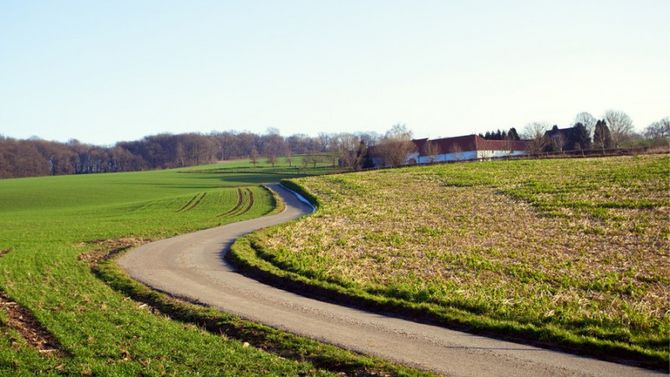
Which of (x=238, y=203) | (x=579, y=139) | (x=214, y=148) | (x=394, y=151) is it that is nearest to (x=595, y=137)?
(x=579, y=139)

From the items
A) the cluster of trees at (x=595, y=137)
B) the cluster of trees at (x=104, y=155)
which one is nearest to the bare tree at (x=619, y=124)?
the cluster of trees at (x=595, y=137)

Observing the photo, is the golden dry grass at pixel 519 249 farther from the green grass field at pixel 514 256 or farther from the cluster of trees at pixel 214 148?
the cluster of trees at pixel 214 148

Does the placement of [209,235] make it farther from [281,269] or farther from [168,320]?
[168,320]

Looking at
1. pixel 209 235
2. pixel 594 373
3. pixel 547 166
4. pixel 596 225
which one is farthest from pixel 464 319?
pixel 547 166

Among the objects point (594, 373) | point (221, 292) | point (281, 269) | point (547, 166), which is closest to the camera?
point (594, 373)

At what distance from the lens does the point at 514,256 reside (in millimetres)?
18703

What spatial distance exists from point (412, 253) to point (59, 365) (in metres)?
12.7

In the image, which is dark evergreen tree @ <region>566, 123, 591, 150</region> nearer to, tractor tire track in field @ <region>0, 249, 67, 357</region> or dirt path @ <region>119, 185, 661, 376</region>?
dirt path @ <region>119, 185, 661, 376</region>

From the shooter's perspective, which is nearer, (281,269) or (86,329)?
(86,329)

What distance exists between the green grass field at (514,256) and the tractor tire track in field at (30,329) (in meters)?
6.98

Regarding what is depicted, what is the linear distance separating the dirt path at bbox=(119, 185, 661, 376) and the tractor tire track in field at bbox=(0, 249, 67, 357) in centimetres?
380

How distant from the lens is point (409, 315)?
43.3 ft

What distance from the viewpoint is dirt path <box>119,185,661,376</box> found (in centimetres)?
942

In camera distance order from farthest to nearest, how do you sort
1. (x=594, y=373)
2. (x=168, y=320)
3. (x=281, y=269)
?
(x=281, y=269) → (x=168, y=320) → (x=594, y=373)
